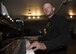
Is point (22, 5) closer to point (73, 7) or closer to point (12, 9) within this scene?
point (12, 9)

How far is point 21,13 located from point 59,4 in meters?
2.21

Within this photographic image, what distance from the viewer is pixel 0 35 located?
144 centimetres

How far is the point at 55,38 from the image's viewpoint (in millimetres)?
1530

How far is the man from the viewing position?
52.2 inches

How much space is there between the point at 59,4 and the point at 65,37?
9060 millimetres

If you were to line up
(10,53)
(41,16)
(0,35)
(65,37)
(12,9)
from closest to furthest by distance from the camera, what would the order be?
(10,53)
(0,35)
(65,37)
(12,9)
(41,16)

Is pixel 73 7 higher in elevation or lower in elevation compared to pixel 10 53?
higher

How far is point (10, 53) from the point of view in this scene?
133 centimetres

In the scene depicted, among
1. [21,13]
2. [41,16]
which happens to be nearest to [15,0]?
[21,13]

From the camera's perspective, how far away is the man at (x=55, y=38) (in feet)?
4.35

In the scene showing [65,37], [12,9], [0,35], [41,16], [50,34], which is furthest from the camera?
[41,16]

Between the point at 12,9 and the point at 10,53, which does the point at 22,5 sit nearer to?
the point at 12,9

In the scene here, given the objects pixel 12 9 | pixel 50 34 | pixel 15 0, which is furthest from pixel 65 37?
pixel 12 9

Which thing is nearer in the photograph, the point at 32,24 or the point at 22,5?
the point at 22,5
